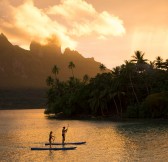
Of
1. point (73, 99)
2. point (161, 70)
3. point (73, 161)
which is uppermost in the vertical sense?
point (161, 70)

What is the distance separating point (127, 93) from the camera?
114 metres

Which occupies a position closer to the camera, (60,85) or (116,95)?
(116,95)

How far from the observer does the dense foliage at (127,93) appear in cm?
10312

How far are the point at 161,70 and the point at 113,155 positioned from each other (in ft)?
269

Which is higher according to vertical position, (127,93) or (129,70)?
(129,70)

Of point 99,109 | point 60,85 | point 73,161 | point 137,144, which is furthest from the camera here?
point 60,85

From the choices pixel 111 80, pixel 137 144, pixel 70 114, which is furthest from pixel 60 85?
pixel 137 144

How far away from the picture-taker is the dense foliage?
103m

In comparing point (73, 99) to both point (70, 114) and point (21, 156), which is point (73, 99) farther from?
point (21, 156)

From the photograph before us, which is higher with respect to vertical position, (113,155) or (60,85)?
(60,85)

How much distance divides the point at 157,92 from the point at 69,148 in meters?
66.3

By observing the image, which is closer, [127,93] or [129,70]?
[129,70]

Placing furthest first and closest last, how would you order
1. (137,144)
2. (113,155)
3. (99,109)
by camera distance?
(99,109)
(137,144)
(113,155)

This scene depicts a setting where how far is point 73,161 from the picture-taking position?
3797 centimetres
